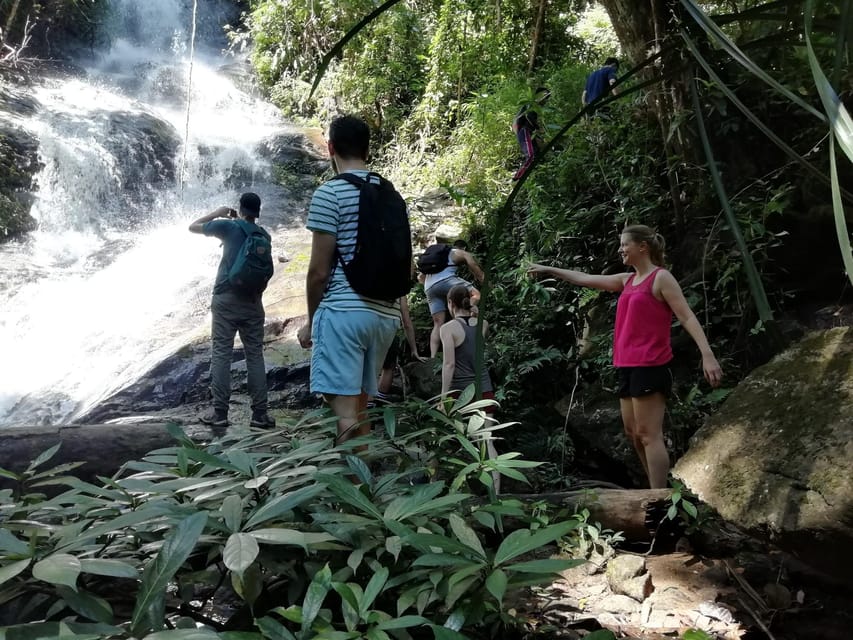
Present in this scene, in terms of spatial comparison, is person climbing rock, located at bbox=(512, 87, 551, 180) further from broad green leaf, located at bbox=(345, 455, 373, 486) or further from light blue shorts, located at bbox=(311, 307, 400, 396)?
broad green leaf, located at bbox=(345, 455, 373, 486)

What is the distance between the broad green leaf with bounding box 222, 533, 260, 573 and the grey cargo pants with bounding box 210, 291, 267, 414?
4.22 metres

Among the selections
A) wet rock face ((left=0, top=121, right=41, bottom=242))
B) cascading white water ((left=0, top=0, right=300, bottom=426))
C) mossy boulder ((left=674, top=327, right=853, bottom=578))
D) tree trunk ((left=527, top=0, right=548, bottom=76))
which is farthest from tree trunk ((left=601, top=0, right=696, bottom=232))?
wet rock face ((left=0, top=121, right=41, bottom=242))

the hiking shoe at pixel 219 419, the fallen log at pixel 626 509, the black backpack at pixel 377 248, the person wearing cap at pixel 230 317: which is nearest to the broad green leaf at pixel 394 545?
the black backpack at pixel 377 248

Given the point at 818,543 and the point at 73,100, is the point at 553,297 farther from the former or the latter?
the point at 73,100

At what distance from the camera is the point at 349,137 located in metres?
2.97

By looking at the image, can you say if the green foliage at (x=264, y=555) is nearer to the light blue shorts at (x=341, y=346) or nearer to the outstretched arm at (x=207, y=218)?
the light blue shorts at (x=341, y=346)

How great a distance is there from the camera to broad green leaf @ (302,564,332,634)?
1.21 m

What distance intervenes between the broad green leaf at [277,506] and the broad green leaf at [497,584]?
40 cm

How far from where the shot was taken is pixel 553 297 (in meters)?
6.49

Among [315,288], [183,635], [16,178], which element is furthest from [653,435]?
[16,178]

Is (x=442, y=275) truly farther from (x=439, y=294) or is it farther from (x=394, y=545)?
(x=394, y=545)

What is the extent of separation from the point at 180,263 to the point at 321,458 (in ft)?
35.7

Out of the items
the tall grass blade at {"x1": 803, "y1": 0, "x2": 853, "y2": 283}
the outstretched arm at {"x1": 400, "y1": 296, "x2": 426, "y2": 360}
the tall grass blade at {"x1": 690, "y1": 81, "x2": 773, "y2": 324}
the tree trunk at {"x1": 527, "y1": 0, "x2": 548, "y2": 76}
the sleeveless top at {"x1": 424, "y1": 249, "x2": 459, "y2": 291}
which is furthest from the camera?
the tree trunk at {"x1": 527, "y1": 0, "x2": 548, "y2": 76}

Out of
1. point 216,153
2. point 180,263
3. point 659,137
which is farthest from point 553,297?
point 216,153
